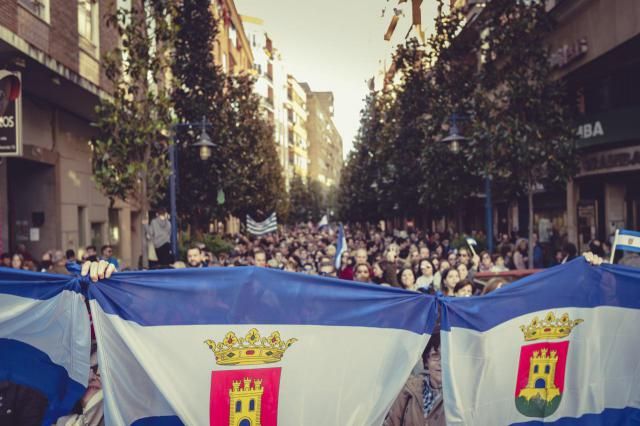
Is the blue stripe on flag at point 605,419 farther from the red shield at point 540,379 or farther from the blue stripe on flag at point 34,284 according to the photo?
the blue stripe on flag at point 34,284

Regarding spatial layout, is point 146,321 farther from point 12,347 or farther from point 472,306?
point 472,306

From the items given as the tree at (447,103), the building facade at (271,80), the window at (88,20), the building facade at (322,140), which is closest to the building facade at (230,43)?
the building facade at (271,80)

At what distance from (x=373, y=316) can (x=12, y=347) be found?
2.64m

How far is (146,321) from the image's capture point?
5.20 meters

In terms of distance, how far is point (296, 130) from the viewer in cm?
10456

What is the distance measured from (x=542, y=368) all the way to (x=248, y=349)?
7.59ft

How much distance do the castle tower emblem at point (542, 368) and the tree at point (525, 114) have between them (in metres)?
12.0

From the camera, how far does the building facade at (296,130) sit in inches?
3851

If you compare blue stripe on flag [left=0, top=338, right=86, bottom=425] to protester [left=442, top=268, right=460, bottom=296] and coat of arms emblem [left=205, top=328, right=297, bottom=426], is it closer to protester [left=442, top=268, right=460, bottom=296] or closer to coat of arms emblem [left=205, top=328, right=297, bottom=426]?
coat of arms emblem [left=205, top=328, right=297, bottom=426]

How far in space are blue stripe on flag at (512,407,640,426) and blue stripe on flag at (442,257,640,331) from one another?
32.9 inches

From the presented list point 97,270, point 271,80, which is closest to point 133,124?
point 97,270

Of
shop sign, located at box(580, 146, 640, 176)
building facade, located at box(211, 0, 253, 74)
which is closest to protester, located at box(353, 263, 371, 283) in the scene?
shop sign, located at box(580, 146, 640, 176)

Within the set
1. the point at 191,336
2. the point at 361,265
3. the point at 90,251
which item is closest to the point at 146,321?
the point at 191,336

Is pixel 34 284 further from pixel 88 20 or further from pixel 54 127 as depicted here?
pixel 88 20
